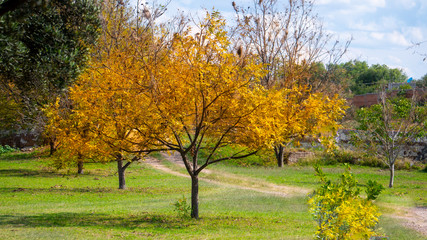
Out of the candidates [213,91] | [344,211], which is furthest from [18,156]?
[344,211]

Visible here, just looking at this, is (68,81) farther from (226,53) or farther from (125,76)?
(226,53)

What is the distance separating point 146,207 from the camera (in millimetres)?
13852

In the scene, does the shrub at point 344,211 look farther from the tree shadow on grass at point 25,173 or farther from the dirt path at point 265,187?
the tree shadow on grass at point 25,173

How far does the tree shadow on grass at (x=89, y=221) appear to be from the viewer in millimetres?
10641

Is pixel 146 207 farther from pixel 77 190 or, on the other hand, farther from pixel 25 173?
pixel 25 173

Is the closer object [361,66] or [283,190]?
[283,190]

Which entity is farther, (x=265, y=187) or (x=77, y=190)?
(x=265, y=187)

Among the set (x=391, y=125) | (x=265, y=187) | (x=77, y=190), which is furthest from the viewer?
(x=391, y=125)

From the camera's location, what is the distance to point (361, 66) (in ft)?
286

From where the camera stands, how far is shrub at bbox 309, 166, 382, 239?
5395mm

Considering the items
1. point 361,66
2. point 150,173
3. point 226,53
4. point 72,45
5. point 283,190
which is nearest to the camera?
point 226,53

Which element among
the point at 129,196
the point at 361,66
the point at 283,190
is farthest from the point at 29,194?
the point at 361,66

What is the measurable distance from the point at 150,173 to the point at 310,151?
→ 1058 centimetres

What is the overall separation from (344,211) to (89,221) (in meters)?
7.77
